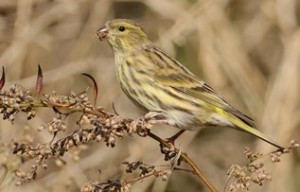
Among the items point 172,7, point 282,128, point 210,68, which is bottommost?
point 282,128

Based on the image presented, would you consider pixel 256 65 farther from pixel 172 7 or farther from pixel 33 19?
pixel 33 19

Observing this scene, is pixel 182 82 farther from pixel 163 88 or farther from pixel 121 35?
pixel 121 35

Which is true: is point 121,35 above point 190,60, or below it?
above

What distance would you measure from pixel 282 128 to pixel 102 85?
1.43 m

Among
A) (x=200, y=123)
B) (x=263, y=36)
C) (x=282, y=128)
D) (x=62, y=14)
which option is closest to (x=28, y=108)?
(x=200, y=123)

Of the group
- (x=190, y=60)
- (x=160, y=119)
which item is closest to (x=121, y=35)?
(x=160, y=119)

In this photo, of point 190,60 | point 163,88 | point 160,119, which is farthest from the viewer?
point 190,60

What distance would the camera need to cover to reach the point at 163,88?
4.31 meters

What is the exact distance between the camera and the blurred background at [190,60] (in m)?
6.38

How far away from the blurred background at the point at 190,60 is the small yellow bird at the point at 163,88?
5.29 feet

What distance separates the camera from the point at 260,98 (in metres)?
6.74

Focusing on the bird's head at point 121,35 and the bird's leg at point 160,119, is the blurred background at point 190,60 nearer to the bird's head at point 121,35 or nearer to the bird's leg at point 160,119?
the bird's head at point 121,35

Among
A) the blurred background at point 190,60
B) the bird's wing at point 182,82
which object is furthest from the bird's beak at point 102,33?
the blurred background at point 190,60

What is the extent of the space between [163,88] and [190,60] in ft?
8.80
